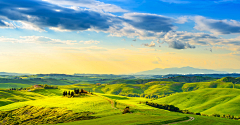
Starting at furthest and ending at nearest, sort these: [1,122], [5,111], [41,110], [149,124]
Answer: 1. [5,111]
2. [41,110]
3. [1,122]
4. [149,124]

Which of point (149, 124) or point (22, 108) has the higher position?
point (149, 124)

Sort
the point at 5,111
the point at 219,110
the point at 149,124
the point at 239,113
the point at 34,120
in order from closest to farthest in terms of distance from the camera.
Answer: the point at 149,124
the point at 34,120
the point at 5,111
the point at 239,113
the point at 219,110

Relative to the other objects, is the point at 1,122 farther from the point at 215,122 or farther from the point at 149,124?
the point at 215,122

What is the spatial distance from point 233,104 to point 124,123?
157 m

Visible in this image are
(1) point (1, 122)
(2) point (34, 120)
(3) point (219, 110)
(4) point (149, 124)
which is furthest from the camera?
(3) point (219, 110)

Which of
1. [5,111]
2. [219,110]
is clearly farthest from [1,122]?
[219,110]

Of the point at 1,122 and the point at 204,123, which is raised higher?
the point at 204,123

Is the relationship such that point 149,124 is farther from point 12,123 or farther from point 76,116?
point 12,123

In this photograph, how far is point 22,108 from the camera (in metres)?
154

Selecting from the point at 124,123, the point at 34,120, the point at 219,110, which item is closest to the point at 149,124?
the point at 124,123

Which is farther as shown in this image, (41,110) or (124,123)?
(41,110)

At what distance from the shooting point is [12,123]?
402 feet

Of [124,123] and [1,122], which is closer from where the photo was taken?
[124,123]

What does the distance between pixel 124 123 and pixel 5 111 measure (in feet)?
394
